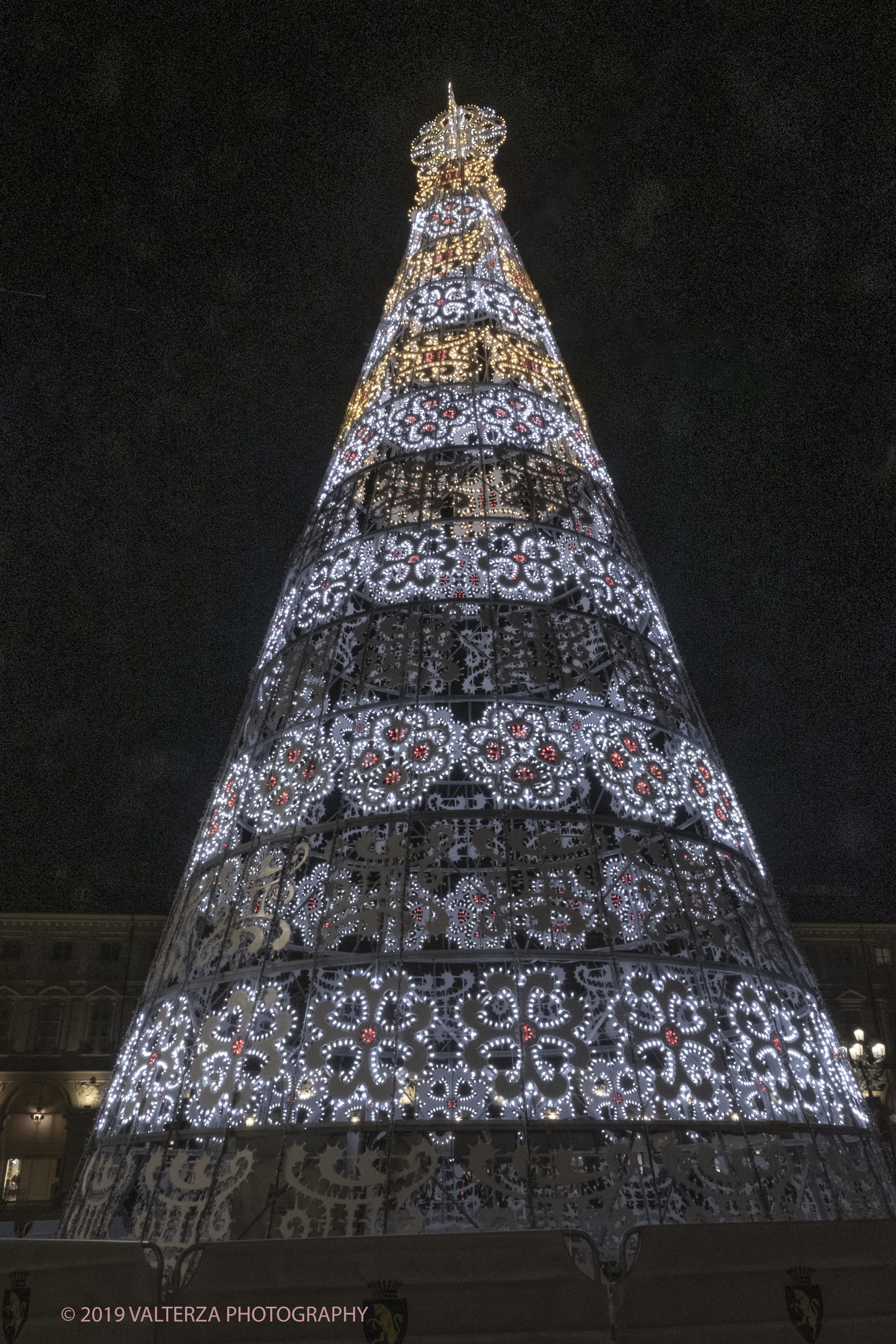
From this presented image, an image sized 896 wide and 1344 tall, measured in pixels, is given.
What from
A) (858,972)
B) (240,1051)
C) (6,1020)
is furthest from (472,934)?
(858,972)

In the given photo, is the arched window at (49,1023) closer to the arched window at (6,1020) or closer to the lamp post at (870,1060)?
the arched window at (6,1020)

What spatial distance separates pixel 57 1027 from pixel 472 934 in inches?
1278

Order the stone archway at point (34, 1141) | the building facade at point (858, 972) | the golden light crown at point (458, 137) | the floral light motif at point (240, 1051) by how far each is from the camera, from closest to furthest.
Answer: the floral light motif at point (240, 1051) → the golden light crown at point (458, 137) → the stone archway at point (34, 1141) → the building facade at point (858, 972)

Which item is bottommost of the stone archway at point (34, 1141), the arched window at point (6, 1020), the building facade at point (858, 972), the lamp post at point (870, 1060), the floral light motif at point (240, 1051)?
the floral light motif at point (240, 1051)

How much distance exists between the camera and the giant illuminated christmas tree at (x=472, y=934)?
3889 mm

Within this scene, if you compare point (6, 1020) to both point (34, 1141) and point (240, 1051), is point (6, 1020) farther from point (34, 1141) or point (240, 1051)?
point (240, 1051)

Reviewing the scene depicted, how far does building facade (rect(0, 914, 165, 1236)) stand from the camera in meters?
28.8

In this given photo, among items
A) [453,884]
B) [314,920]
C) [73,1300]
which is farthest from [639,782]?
[73,1300]

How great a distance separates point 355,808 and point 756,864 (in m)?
2.66

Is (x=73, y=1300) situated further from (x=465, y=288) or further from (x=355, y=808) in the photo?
(x=465, y=288)

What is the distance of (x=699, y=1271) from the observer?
3.11 metres

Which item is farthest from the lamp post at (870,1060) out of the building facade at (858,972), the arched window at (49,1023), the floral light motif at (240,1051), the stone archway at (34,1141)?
the arched window at (49,1023)

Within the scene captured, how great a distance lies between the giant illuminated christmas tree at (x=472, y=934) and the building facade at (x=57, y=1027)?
26010 millimetres

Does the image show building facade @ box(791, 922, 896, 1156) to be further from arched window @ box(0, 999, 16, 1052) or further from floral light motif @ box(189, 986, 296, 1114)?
floral light motif @ box(189, 986, 296, 1114)
